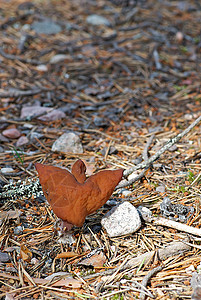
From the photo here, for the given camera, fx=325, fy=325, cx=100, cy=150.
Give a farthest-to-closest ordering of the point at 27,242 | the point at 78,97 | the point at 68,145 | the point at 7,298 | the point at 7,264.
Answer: the point at 78,97 → the point at 68,145 → the point at 27,242 → the point at 7,264 → the point at 7,298

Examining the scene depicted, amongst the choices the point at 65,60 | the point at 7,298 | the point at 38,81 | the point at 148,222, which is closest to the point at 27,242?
the point at 7,298

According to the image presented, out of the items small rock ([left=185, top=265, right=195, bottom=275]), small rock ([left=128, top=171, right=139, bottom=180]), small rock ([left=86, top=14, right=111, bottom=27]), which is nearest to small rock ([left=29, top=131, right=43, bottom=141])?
small rock ([left=128, top=171, right=139, bottom=180])

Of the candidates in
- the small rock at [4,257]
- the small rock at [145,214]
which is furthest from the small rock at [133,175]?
the small rock at [4,257]

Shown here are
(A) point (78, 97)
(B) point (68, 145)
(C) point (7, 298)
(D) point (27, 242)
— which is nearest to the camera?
(C) point (7, 298)

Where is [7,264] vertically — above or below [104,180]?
below

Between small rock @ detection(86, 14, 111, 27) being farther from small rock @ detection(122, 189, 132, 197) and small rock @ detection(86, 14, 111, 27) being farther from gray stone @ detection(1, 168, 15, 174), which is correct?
small rock @ detection(122, 189, 132, 197)

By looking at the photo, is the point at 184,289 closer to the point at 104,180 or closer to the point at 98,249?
the point at 98,249

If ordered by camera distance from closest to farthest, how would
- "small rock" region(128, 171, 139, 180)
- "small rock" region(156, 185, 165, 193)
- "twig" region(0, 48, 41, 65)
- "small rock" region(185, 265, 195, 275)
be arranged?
"small rock" region(185, 265, 195, 275), "small rock" region(156, 185, 165, 193), "small rock" region(128, 171, 139, 180), "twig" region(0, 48, 41, 65)

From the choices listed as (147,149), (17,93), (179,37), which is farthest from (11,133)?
(179,37)
